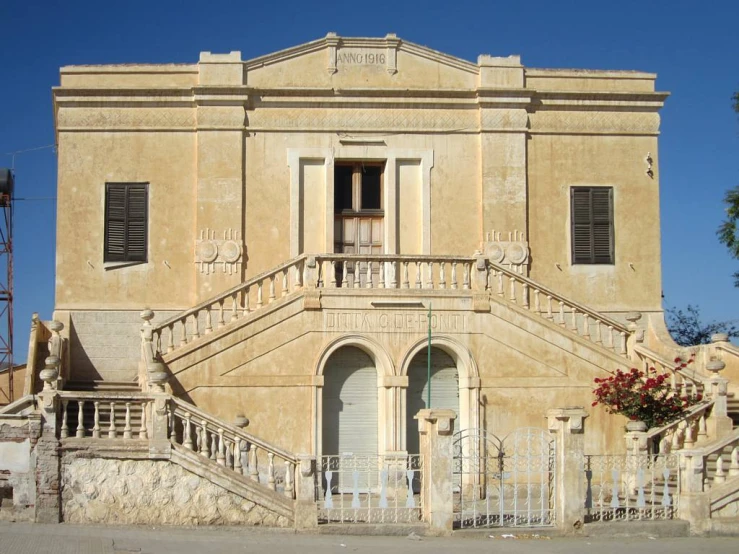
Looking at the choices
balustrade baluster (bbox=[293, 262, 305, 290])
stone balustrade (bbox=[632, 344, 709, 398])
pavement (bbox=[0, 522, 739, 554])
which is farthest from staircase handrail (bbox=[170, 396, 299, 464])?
stone balustrade (bbox=[632, 344, 709, 398])

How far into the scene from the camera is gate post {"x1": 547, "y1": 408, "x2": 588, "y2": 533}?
55.5 ft

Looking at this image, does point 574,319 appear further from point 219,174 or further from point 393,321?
point 219,174

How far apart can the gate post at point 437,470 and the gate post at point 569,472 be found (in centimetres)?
170

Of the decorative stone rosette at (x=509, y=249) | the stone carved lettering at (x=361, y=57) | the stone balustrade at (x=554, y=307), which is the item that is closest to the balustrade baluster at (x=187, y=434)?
the stone balustrade at (x=554, y=307)

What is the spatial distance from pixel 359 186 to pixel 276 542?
34.2 feet

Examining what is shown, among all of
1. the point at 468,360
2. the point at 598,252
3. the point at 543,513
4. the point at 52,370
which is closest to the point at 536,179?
the point at 598,252

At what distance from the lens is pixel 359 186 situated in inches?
961

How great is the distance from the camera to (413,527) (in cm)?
1655

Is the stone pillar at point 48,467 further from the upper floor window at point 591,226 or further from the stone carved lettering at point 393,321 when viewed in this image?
the upper floor window at point 591,226

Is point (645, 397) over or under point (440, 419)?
over

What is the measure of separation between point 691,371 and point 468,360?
4.09 m

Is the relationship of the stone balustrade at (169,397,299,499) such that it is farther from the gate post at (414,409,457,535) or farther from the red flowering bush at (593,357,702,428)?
the red flowering bush at (593,357,702,428)

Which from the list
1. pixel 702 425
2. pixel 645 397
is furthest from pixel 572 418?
pixel 702 425

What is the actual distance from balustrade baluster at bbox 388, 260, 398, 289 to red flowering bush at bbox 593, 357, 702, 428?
4265 mm
